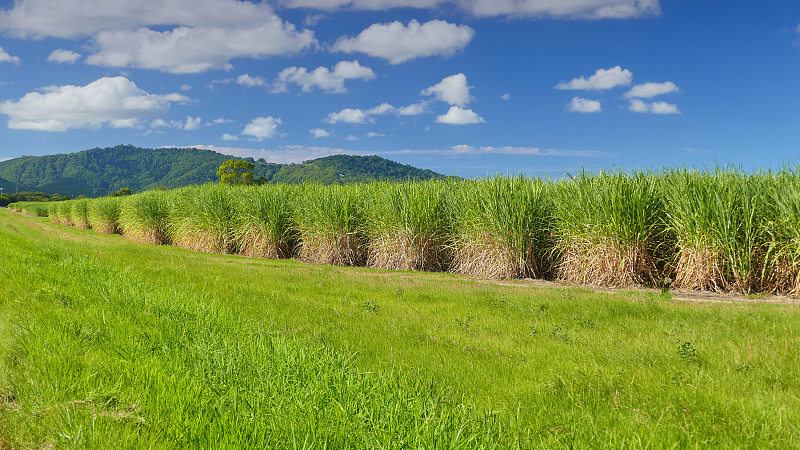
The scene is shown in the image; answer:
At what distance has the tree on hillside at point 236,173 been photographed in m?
64.4

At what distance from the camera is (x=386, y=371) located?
4004 mm

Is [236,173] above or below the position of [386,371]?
above

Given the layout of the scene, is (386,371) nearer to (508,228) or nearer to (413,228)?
(508,228)

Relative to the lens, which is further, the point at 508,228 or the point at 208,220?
the point at 208,220

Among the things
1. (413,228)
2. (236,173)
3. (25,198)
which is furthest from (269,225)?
(25,198)

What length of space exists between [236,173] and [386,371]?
218 feet

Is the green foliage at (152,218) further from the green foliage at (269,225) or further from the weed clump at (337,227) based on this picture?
the weed clump at (337,227)

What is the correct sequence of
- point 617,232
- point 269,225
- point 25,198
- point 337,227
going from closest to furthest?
point 617,232
point 337,227
point 269,225
point 25,198

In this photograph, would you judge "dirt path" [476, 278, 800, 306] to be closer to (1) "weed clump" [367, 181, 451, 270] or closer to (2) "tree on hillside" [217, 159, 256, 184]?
(1) "weed clump" [367, 181, 451, 270]

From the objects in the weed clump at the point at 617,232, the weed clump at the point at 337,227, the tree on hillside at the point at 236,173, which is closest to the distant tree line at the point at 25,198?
the tree on hillside at the point at 236,173

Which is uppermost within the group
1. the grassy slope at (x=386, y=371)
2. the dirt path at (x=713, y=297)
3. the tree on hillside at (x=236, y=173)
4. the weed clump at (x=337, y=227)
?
the tree on hillside at (x=236, y=173)

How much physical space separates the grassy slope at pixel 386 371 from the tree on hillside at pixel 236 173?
60106mm

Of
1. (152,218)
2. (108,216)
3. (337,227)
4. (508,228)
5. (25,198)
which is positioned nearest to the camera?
(508,228)

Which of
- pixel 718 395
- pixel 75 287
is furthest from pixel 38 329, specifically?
pixel 718 395
